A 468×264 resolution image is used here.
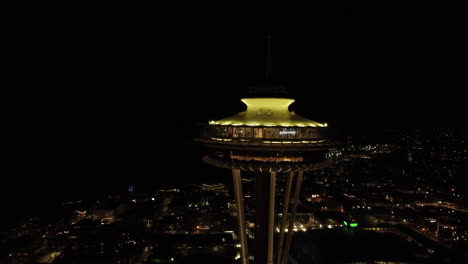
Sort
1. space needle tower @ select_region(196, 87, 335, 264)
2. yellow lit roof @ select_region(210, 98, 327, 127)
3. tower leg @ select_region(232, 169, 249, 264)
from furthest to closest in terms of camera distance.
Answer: tower leg @ select_region(232, 169, 249, 264) < yellow lit roof @ select_region(210, 98, 327, 127) < space needle tower @ select_region(196, 87, 335, 264)

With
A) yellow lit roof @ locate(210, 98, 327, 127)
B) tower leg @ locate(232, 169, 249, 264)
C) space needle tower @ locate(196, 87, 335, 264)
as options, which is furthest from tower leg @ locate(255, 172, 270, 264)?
yellow lit roof @ locate(210, 98, 327, 127)

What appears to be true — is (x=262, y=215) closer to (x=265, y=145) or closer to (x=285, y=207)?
(x=285, y=207)

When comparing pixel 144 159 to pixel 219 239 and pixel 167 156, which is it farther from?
pixel 219 239

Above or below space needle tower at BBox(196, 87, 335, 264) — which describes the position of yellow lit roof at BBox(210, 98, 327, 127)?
above

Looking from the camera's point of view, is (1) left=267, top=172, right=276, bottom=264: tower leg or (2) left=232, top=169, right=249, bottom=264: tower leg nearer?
(1) left=267, top=172, right=276, bottom=264: tower leg

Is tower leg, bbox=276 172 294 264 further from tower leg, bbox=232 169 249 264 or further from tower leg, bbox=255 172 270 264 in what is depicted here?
tower leg, bbox=232 169 249 264

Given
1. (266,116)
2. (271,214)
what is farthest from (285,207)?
(266,116)

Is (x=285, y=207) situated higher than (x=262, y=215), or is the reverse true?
(x=285, y=207)

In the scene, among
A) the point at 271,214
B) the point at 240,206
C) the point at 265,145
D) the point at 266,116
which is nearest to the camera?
the point at 265,145
